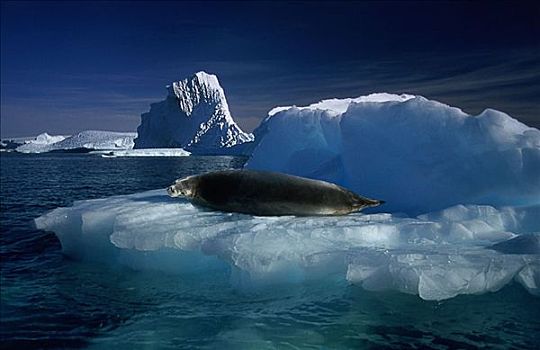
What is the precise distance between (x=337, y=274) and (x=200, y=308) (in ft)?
4.18

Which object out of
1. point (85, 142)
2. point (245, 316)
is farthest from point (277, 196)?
point (85, 142)

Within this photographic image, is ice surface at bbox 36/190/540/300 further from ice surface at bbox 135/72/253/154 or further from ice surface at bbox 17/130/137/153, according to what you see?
ice surface at bbox 17/130/137/153

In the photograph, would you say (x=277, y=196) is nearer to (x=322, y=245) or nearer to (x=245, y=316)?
(x=322, y=245)

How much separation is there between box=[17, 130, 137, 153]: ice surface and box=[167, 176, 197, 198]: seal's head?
3940 inches

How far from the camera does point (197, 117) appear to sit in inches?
2820

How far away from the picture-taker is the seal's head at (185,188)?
6.56 metres

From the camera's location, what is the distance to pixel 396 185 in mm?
6898

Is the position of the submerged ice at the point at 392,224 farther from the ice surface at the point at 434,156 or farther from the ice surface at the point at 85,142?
the ice surface at the point at 85,142

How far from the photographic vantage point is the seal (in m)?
5.89

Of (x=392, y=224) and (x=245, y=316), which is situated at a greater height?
(x=392, y=224)

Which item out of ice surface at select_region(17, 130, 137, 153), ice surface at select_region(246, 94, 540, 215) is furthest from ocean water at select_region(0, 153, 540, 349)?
ice surface at select_region(17, 130, 137, 153)

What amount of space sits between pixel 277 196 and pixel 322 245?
1.43 m

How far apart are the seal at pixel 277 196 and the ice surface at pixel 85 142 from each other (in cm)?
10070

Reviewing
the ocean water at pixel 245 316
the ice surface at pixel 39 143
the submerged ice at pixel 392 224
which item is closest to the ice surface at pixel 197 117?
the ice surface at pixel 39 143
